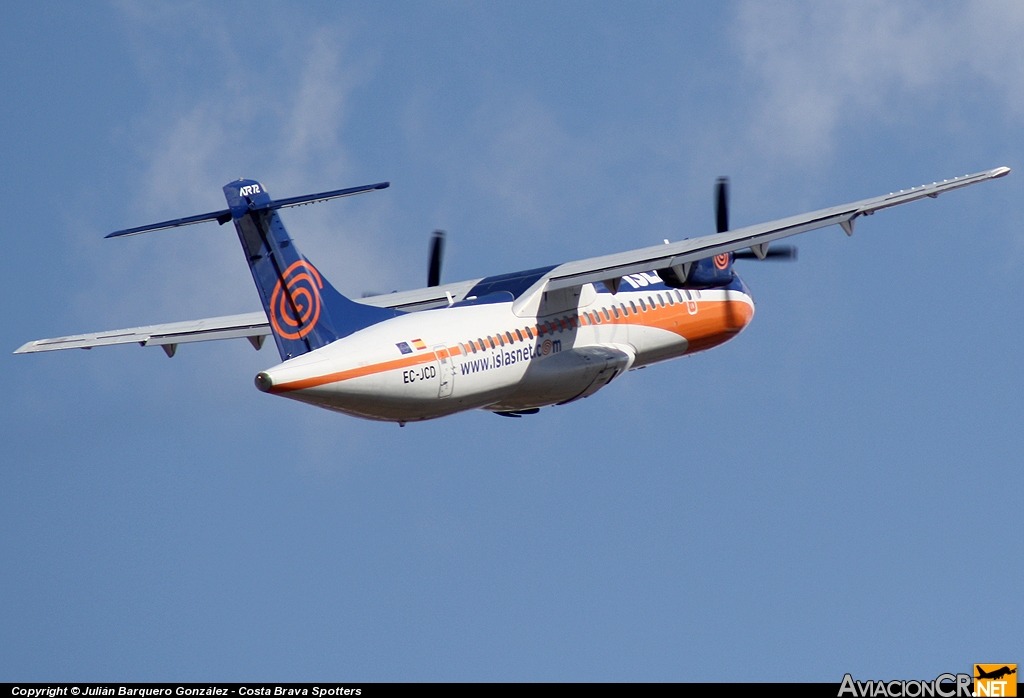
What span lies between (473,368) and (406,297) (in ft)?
19.7

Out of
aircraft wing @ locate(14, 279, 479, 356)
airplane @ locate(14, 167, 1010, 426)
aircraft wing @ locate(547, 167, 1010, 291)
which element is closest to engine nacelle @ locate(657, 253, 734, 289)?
airplane @ locate(14, 167, 1010, 426)

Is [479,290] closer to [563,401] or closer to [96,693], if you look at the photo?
[563,401]

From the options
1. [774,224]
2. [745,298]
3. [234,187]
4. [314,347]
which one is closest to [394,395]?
[314,347]

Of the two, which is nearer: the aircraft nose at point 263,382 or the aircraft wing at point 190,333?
the aircraft nose at point 263,382

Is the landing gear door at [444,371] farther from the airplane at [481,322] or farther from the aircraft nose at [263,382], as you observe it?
the aircraft nose at [263,382]

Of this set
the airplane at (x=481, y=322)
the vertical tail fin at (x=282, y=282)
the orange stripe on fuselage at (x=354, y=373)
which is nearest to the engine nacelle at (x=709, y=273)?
the airplane at (x=481, y=322)

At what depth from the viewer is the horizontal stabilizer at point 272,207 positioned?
30.3m

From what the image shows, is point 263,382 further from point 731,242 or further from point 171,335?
point 731,242

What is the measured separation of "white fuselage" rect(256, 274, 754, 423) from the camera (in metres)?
30.5

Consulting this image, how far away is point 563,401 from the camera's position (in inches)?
1403

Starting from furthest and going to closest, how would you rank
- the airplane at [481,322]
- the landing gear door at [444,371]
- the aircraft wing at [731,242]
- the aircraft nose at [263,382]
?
the aircraft wing at [731,242]
the landing gear door at [444,371]
the airplane at [481,322]
the aircraft nose at [263,382]

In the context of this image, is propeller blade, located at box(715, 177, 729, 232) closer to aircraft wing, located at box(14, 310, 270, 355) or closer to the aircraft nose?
aircraft wing, located at box(14, 310, 270, 355)

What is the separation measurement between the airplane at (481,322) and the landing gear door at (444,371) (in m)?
0.02

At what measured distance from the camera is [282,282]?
105 ft
